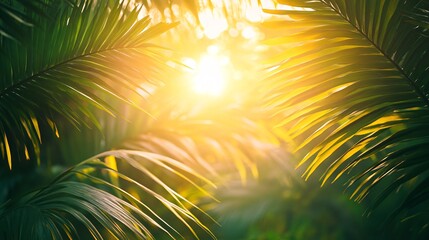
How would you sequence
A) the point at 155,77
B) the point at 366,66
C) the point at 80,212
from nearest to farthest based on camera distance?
the point at 366,66 < the point at 80,212 < the point at 155,77

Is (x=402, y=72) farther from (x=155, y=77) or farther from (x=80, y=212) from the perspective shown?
(x=80, y=212)

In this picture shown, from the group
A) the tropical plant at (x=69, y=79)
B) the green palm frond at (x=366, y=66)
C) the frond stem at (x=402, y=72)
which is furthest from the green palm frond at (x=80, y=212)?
the frond stem at (x=402, y=72)

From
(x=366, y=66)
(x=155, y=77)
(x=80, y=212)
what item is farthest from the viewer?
(x=155, y=77)

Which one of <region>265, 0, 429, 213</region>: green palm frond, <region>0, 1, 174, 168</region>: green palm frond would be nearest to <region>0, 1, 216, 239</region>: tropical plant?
<region>0, 1, 174, 168</region>: green palm frond

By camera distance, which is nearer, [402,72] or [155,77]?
[402,72]

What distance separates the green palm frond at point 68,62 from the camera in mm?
1261

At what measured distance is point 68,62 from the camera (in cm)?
128

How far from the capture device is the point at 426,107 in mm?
1104

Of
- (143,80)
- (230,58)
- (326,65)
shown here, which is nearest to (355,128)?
(326,65)

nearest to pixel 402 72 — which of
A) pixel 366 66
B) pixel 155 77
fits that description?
pixel 366 66

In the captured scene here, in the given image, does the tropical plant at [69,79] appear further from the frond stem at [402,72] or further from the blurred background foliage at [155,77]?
the frond stem at [402,72]

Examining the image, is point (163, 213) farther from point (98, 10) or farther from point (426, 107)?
point (426, 107)

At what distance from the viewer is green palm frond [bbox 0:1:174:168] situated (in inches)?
49.6

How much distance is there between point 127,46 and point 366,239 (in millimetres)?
4421
